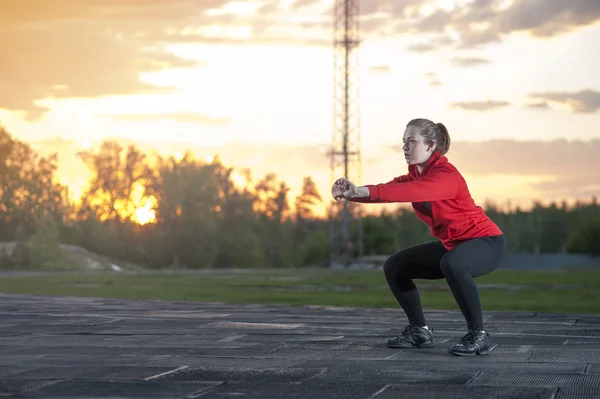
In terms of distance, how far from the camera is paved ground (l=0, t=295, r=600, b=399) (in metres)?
5.59

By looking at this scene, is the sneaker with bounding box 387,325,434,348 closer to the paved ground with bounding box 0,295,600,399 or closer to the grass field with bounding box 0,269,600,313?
the paved ground with bounding box 0,295,600,399

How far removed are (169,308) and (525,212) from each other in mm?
113189

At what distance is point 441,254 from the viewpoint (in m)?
7.97

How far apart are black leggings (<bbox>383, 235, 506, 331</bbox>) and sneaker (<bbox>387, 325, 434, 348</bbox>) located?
0.07 m

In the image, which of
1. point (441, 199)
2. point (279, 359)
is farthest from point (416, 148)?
point (279, 359)

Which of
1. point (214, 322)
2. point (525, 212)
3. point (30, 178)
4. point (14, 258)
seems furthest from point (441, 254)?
point (525, 212)

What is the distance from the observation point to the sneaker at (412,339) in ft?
26.4

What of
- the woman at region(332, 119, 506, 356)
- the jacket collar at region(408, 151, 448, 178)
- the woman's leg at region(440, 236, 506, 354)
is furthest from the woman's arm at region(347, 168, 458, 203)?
the woman's leg at region(440, 236, 506, 354)

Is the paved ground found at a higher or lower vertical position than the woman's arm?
lower

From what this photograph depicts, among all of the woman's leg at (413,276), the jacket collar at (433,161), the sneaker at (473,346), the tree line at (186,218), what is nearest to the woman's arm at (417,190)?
the jacket collar at (433,161)

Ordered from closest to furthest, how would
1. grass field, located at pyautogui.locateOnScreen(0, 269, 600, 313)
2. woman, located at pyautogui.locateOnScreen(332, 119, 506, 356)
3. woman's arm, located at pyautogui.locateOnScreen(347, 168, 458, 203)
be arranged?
1. woman's arm, located at pyautogui.locateOnScreen(347, 168, 458, 203)
2. woman, located at pyautogui.locateOnScreen(332, 119, 506, 356)
3. grass field, located at pyautogui.locateOnScreen(0, 269, 600, 313)

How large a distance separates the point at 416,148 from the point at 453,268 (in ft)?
3.15

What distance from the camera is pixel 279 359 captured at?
23.3ft

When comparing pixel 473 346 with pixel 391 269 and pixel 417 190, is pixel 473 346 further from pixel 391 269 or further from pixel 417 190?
pixel 417 190
